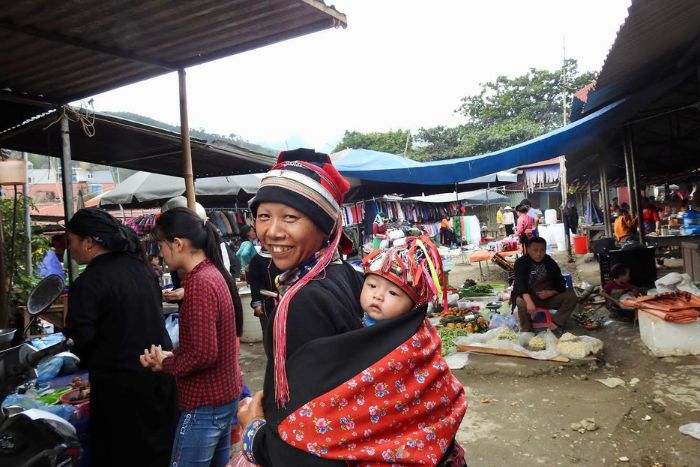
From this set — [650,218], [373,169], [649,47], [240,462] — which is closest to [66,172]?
[240,462]

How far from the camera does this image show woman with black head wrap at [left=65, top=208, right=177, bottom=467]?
2.39m

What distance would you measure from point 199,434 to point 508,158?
6.02 m

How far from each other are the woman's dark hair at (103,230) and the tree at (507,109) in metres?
32.0

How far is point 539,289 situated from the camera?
6820 mm

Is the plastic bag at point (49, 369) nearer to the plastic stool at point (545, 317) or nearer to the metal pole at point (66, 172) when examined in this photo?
the metal pole at point (66, 172)

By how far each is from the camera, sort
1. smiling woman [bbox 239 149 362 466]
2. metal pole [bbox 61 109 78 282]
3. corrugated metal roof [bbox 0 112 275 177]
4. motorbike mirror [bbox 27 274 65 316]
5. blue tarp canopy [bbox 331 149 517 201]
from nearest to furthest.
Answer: smiling woman [bbox 239 149 362 466] → motorbike mirror [bbox 27 274 65 316] → metal pole [bbox 61 109 78 282] → corrugated metal roof [bbox 0 112 275 177] → blue tarp canopy [bbox 331 149 517 201]

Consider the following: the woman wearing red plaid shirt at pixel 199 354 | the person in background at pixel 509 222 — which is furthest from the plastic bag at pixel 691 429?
the person in background at pixel 509 222

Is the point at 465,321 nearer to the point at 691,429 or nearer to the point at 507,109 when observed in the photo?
the point at 691,429

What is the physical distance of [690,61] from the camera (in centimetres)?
528

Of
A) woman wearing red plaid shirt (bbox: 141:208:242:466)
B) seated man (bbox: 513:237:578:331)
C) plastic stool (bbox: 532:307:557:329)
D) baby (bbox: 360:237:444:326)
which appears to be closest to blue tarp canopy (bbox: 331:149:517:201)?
seated man (bbox: 513:237:578:331)

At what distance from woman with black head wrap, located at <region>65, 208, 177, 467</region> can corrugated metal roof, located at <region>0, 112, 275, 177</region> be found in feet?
7.27

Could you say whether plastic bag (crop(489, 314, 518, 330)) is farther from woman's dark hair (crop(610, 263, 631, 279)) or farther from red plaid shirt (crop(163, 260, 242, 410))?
red plaid shirt (crop(163, 260, 242, 410))

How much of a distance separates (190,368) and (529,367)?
14.7 ft

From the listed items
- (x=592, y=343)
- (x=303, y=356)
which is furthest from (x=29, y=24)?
(x=592, y=343)
